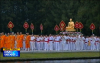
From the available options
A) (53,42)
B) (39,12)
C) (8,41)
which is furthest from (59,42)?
(39,12)

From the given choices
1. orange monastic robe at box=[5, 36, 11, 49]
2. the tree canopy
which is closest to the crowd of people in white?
orange monastic robe at box=[5, 36, 11, 49]

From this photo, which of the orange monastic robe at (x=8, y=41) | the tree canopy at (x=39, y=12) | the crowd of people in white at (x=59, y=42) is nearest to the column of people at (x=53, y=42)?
the crowd of people in white at (x=59, y=42)

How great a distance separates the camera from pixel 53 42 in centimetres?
3475

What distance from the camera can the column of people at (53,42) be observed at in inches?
1315

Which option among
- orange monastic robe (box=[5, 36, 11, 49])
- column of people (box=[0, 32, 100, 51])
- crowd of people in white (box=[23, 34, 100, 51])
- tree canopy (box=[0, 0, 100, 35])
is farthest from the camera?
tree canopy (box=[0, 0, 100, 35])

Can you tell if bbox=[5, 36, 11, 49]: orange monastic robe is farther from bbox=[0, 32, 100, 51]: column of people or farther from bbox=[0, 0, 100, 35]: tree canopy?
bbox=[0, 0, 100, 35]: tree canopy

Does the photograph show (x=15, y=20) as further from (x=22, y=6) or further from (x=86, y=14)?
(x=86, y=14)

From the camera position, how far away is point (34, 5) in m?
64.3

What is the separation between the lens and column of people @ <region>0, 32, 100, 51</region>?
110ft

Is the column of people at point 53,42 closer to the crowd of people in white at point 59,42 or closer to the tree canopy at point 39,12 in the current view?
the crowd of people in white at point 59,42

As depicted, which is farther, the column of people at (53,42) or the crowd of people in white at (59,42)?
the crowd of people in white at (59,42)

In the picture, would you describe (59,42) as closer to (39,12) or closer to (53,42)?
(53,42)

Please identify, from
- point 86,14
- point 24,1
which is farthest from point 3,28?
point 86,14

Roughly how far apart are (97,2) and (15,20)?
775 inches
